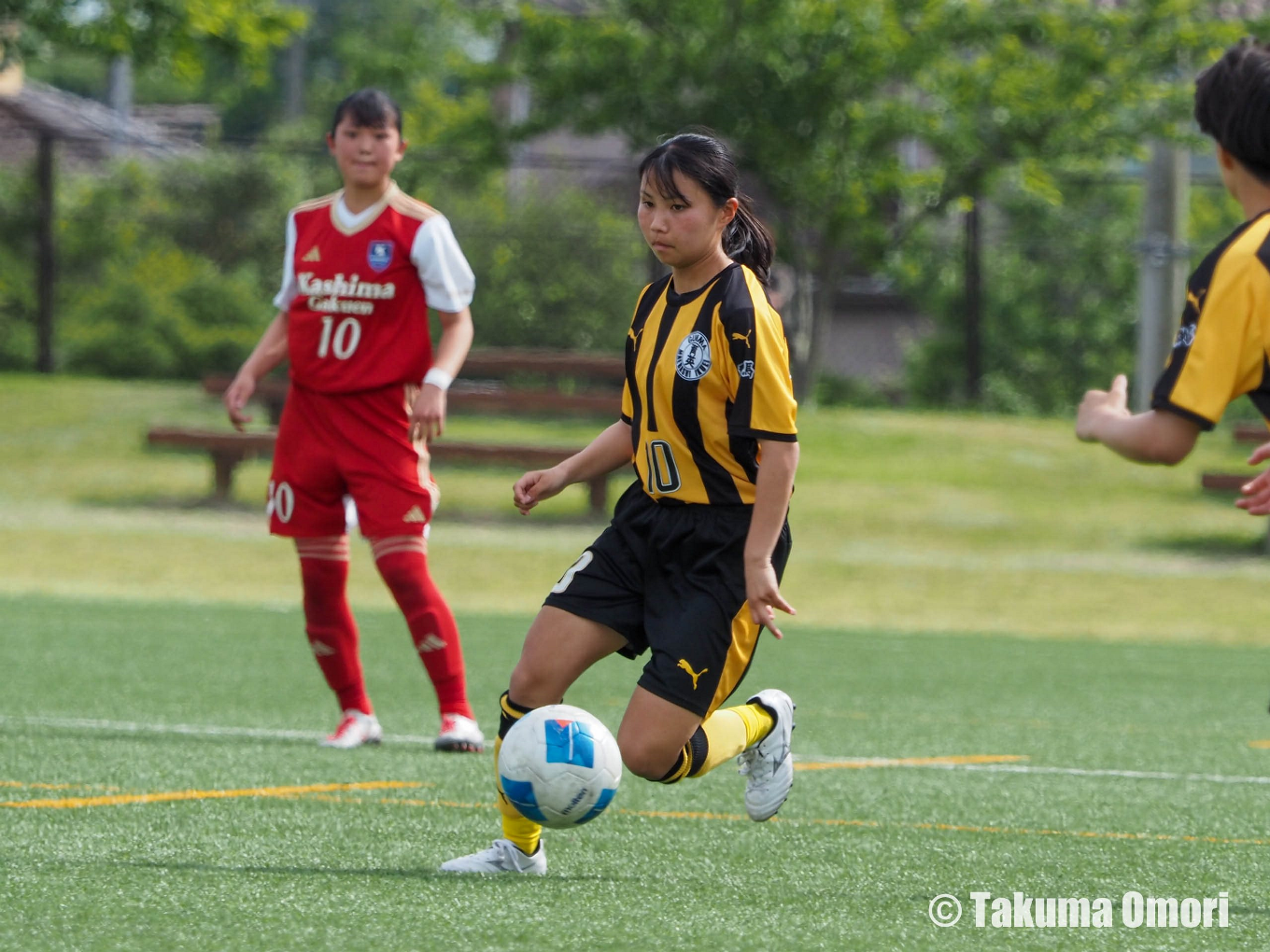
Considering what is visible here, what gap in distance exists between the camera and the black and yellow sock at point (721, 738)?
14.3ft

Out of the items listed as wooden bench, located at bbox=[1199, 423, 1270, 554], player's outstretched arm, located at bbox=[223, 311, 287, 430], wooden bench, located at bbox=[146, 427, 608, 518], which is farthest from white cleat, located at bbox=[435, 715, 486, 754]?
wooden bench, located at bbox=[146, 427, 608, 518]

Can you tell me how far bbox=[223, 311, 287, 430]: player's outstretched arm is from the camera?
6.54m

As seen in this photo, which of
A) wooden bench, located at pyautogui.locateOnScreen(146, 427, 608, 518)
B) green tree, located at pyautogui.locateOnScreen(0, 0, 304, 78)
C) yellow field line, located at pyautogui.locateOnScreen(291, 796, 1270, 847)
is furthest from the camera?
green tree, located at pyautogui.locateOnScreen(0, 0, 304, 78)

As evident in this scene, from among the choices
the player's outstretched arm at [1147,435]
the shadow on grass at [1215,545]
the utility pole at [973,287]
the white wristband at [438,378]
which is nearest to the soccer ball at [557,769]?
the player's outstretched arm at [1147,435]

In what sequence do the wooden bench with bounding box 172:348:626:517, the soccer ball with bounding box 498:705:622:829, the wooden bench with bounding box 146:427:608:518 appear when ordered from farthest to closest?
the wooden bench with bounding box 172:348:626:517 < the wooden bench with bounding box 146:427:608:518 < the soccer ball with bounding box 498:705:622:829

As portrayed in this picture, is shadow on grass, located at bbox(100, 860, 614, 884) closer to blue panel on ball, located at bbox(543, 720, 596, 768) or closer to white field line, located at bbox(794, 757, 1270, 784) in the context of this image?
blue panel on ball, located at bbox(543, 720, 596, 768)

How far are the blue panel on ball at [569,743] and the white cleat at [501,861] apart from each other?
0.32 m

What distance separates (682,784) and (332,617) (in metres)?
1.49

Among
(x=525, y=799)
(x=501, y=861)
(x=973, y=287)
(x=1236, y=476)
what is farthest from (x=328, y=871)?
(x=973, y=287)

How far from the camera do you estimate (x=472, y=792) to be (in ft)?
18.0

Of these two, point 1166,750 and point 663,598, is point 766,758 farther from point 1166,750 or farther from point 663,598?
point 1166,750

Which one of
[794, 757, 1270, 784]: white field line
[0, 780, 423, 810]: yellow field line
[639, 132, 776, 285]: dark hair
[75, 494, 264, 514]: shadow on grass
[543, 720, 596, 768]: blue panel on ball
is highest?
[639, 132, 776, 285]: dark hair

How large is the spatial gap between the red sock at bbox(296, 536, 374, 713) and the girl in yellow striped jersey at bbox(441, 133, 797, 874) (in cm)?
225

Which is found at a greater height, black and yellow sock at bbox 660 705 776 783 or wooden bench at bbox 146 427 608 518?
black and yellow sock at bbox 660 705 776 783
